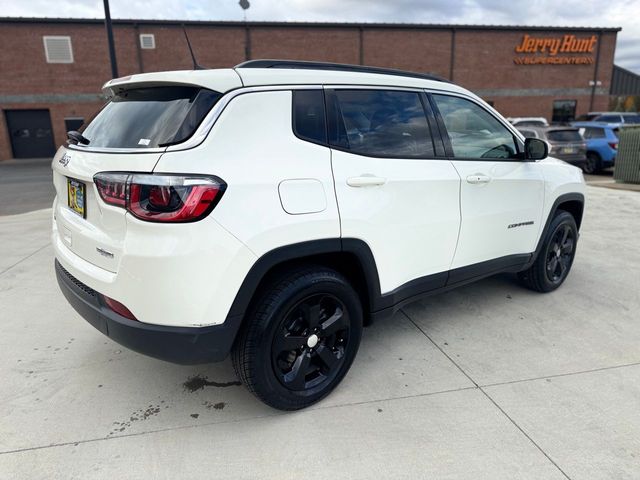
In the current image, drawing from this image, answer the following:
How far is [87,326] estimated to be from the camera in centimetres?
367

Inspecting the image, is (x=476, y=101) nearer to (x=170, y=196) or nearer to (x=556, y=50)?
(x=170, y=196)

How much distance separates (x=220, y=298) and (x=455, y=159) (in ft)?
6.51

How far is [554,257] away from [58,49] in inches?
1087

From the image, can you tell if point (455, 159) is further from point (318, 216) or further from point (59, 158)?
point (59, 158)

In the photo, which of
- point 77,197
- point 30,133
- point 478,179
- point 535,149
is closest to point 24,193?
point 77,197

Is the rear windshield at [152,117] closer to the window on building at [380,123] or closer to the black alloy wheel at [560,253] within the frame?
the window on building at [380,123]

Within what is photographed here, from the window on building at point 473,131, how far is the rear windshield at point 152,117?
5.89 ft

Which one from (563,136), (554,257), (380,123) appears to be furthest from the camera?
(563,136)

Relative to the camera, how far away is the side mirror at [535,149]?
3.70m

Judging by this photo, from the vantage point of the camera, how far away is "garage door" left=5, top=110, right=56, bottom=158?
25.0 metres

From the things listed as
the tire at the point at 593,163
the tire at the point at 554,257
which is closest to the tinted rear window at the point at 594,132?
the tire at the point at 593,163

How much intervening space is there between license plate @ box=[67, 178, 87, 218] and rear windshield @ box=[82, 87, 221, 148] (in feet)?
0.79

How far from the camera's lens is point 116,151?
2248 mm

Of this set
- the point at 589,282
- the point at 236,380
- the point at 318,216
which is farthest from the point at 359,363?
the point at 589,282
